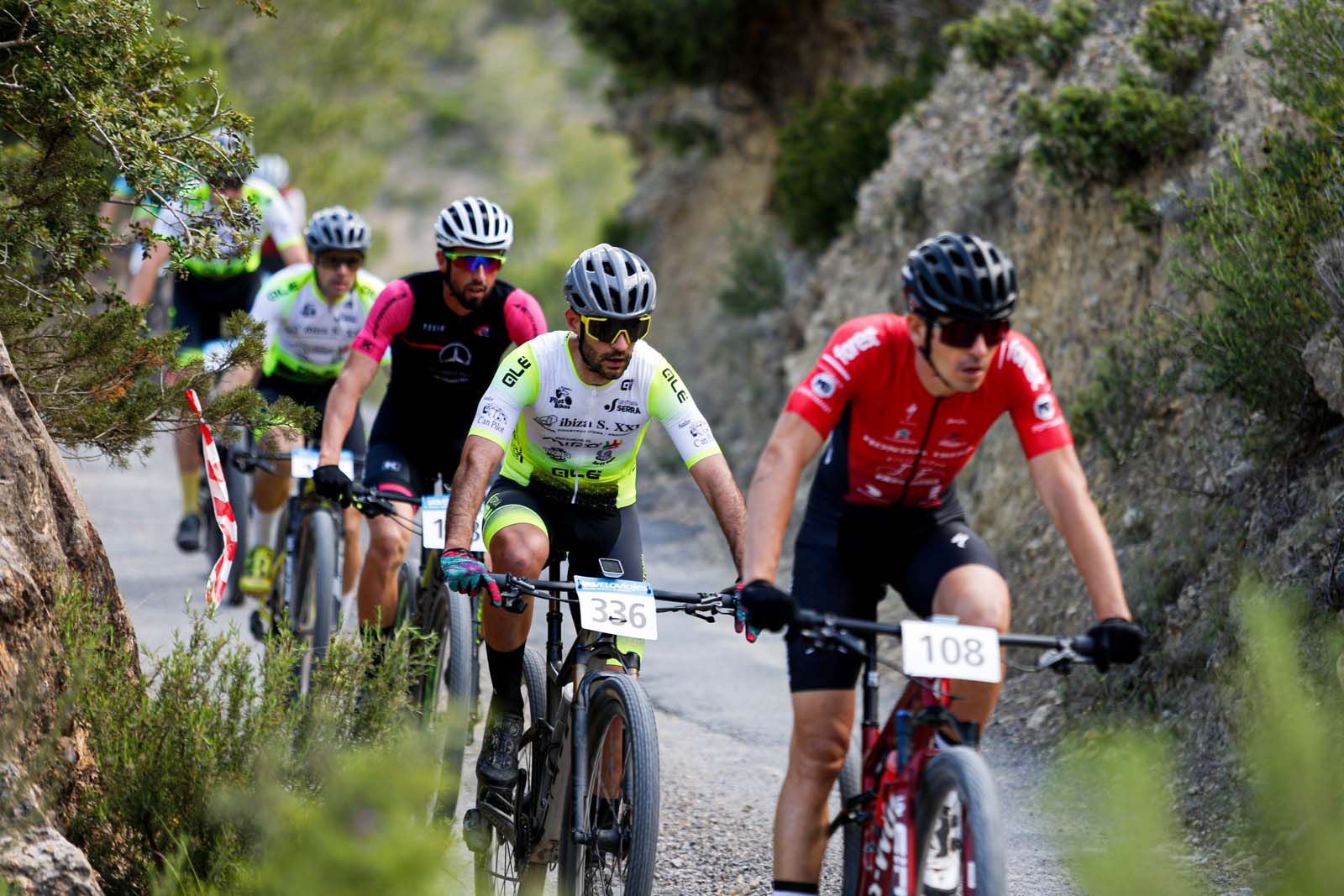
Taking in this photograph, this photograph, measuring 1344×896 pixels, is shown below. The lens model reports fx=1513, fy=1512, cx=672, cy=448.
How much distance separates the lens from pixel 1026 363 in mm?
4375

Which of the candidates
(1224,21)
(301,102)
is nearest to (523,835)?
(1224,21)

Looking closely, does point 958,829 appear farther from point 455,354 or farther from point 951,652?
point 455,354

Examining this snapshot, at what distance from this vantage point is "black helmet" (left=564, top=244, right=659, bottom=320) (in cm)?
541

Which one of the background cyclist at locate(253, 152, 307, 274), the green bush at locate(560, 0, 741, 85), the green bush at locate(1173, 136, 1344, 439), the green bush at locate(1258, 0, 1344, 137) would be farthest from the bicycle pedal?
the green bush at locate(560, 0, 741, 85)

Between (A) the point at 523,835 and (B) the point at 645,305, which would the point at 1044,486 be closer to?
(B) the point at 645,305

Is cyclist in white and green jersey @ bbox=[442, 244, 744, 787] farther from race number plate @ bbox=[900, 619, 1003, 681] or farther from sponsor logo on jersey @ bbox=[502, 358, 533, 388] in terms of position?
race number plate @ bbox=[900, 619, 1003, 681]

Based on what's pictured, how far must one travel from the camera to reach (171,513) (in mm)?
14320

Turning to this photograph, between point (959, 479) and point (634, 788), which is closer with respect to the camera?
point (634, 788)

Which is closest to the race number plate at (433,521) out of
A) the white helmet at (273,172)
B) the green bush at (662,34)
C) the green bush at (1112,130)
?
the green bush at (1112,130)

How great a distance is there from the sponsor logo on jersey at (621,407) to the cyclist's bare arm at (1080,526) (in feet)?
5.94

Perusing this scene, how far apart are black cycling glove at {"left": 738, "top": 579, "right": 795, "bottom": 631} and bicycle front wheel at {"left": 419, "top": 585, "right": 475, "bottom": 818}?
177cm

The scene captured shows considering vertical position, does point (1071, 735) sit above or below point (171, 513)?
below

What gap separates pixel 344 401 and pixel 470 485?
200 cm

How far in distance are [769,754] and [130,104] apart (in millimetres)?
4593
